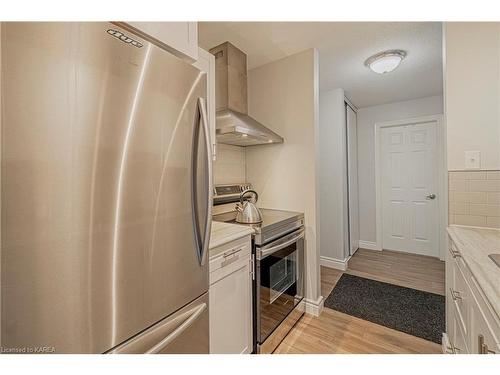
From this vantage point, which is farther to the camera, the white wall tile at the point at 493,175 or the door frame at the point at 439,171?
the door frame at the point at 439,171

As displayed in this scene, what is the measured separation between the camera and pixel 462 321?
1097mm

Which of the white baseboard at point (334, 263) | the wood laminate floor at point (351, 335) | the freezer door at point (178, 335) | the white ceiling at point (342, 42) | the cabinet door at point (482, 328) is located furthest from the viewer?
the white baseboard at point (334, 263)

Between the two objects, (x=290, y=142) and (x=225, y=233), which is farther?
(x=290, y=142)

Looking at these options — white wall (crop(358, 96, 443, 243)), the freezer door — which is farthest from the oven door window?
white wall (crop(358, 96, 443, 243))

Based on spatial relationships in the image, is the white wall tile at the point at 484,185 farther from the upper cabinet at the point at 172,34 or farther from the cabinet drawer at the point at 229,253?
the upper cabinet at the point at 172,34

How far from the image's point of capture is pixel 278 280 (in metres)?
1.77

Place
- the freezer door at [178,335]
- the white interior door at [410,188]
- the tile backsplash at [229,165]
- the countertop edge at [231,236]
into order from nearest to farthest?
1. the freezer door at [178,335]
2. the countertop edge at [231,236]
3. the tile backsplash at [229,165]
4. the white interior door at [410,188]

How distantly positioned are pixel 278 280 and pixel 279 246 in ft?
0.98

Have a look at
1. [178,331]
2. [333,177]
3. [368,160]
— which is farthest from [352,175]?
[178,331]

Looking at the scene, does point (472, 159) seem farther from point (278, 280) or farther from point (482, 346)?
point (278, 280)

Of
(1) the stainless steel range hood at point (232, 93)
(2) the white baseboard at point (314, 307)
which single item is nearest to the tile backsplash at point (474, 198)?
(2) the white baseboard at point (314, 307)

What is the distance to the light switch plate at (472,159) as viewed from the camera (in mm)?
1436

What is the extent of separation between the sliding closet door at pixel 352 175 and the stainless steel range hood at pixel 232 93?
1891 mm

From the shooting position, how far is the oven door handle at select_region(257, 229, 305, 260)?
A: 1.54 m
